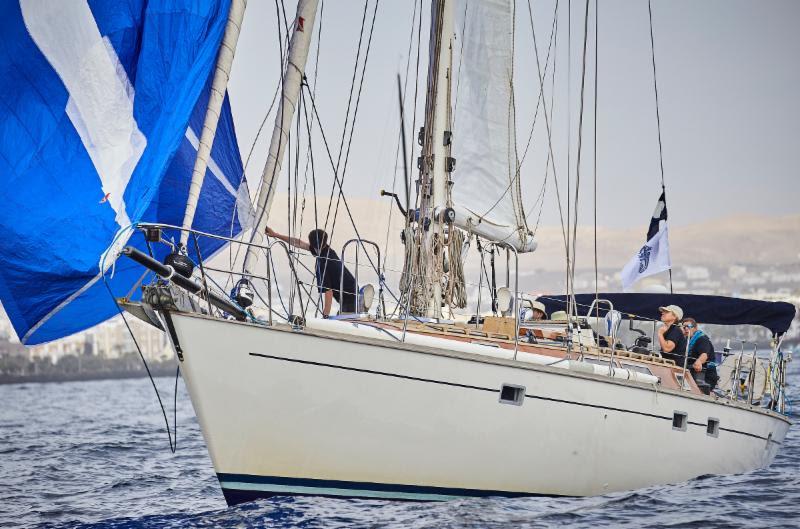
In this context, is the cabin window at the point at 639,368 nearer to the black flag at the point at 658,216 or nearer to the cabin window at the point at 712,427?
the cabin window at the point at 712,427

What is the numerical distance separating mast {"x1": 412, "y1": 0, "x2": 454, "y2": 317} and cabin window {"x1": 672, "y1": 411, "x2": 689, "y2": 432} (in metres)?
3.57

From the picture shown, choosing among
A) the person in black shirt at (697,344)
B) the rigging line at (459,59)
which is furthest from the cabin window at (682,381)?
the rigging line at (459,59)

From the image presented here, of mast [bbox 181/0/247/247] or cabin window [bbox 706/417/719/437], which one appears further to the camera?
cabin window [bbox 706/417/719/437]

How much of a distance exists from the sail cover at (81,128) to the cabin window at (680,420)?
6.53m

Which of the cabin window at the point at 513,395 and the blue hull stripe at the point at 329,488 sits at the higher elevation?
the cabin window at the point at 513,395

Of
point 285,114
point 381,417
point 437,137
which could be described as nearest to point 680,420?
point 381,417

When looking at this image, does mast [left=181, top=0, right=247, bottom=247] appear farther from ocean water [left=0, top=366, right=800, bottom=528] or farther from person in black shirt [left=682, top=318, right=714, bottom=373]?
person in black shirt [left=682, top=318, right=714, bottom=373]

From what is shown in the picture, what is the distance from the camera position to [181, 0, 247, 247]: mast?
10391 millimetres

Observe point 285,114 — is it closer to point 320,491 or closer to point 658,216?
point 320,491

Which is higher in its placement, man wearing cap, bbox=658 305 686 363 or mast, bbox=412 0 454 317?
mast, bbox=412 0 454 317

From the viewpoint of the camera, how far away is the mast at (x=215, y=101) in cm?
1039

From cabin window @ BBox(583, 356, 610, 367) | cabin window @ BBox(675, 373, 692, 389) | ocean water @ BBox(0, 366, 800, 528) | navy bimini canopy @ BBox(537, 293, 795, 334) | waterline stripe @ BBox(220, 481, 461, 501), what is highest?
navy bimini canopy @ BBox(537, 293, 795, 334)

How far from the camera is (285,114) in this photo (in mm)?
11398

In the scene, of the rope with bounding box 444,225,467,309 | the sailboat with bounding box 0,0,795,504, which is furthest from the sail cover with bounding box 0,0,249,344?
the rope with bounding box 444,225,467,309
